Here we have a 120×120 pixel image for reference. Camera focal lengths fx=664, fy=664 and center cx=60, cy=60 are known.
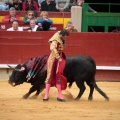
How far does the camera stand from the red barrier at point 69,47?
15.8 meters

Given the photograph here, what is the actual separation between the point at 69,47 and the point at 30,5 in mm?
1937

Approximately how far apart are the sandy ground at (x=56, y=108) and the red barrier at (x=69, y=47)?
2744 millimetres

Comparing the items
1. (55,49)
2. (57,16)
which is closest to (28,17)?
(57,16)

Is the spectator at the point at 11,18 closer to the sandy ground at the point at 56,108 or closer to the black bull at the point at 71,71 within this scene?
the sandy ground at the point at 56,108

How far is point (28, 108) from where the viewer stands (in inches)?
413

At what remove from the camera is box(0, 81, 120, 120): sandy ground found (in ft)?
31.8

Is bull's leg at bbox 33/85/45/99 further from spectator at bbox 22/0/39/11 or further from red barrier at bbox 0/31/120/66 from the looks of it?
spectator at bbox 22/0/39/11

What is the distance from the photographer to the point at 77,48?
1584 cm

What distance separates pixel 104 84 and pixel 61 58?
3.84 meters

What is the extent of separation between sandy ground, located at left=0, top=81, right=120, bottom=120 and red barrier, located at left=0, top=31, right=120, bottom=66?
9.00 ft

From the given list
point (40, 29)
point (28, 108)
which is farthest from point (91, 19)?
point (28, 108)

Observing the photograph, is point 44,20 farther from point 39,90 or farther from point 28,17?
point 39,90

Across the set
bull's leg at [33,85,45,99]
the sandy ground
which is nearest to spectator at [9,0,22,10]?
the sandy ground

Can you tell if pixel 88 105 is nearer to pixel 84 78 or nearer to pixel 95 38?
pixel 84 78
